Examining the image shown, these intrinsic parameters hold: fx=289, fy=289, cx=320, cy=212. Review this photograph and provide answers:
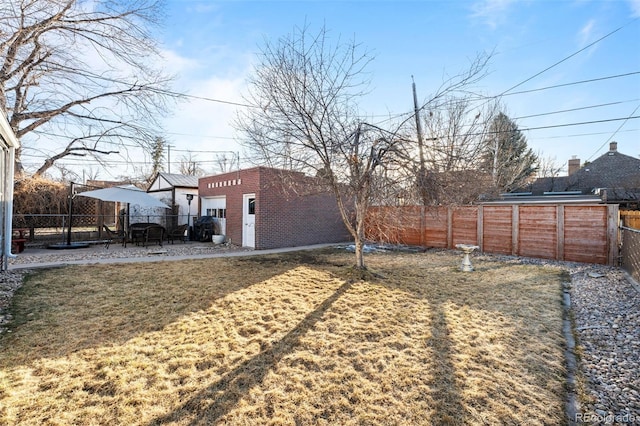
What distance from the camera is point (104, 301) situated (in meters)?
4.77

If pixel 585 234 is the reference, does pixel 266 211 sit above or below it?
above

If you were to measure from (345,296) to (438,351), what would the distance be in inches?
→ 87.0

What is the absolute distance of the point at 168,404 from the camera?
227 cm

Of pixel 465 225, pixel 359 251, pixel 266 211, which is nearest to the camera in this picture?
pixel 359 251

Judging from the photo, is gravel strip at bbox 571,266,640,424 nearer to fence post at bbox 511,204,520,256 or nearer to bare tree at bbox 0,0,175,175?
fence post at bbox 511,204,520,256

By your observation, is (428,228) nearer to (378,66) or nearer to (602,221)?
(602,221)

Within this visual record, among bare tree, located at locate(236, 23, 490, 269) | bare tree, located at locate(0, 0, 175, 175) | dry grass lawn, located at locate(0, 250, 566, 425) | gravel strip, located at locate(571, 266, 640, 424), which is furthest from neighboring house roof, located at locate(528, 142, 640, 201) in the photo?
bare tree, located at locate(0, 0, 175, 175)

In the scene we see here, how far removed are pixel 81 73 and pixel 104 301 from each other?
26.7ft

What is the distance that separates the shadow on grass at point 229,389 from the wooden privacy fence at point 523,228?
457cm

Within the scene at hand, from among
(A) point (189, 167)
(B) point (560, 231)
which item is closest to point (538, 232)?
(B) point (560, 231)

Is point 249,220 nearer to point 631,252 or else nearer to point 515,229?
point 515,229

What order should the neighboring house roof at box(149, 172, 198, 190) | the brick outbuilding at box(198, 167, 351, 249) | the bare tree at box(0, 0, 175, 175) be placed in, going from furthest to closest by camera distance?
1. the neighboring house roof at box(149, 172, 198, 190)
2. the brick outbuilding at box(198, 167, 351, 249)
3. the bare tree at box(0, 0, 175, 175)

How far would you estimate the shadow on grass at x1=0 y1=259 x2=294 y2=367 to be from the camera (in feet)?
10.9

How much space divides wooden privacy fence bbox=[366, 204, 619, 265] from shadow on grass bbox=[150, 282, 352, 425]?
15.0 ft
